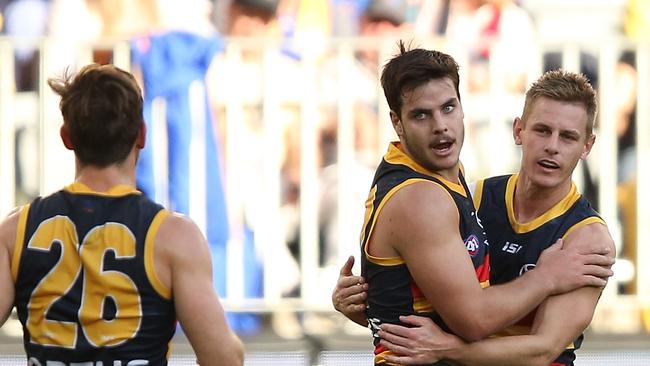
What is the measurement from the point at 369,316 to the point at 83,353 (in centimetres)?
95

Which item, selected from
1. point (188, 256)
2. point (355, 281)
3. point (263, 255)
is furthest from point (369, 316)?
point (263, 255)

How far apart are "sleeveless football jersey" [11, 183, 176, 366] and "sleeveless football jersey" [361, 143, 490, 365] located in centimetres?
67

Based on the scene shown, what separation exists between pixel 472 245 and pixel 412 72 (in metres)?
0.50

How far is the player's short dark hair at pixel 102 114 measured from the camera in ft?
12.0

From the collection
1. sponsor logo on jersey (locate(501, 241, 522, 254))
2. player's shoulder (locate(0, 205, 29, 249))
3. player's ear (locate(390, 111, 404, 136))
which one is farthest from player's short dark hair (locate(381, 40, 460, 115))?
player's shoulder (locate(0, 205, 29, 249))

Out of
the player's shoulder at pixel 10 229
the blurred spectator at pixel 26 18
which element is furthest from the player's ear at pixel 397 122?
the blurred spectator at pixel 26 18

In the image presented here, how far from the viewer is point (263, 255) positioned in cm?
798

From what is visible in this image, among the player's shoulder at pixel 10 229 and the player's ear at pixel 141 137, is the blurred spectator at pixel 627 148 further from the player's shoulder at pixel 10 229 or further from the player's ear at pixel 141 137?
the player's shoulder at pixel 10 229

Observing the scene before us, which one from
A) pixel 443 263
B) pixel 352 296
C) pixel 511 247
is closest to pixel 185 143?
pixel 352 296

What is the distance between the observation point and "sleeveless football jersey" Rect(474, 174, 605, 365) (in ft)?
14.0

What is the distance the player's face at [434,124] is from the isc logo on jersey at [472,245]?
185 millimetres

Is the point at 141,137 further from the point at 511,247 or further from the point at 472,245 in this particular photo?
the point at 511,247

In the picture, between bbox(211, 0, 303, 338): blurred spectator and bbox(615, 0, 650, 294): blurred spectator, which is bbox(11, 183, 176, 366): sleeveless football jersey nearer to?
bbox(211, 0, 303, 338): blurred spectator

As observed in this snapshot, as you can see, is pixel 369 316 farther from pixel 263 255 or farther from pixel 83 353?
pixel 263 255
